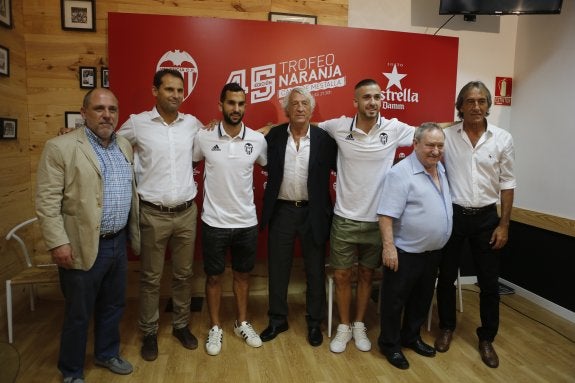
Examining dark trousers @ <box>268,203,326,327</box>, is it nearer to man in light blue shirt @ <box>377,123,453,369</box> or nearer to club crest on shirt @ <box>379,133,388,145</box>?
man in light blue shirt @ <box>377,123,453,369</box>

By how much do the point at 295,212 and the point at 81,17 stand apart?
240 cm

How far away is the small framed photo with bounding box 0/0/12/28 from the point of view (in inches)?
113

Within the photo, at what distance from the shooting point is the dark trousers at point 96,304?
218 centimetres

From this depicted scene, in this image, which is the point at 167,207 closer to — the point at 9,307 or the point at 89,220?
the point at 89,220

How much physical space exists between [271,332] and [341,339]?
0.52 m

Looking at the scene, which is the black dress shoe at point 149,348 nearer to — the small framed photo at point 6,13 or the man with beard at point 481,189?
the man with beard at point 481,189

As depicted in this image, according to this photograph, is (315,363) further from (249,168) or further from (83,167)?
(83,167)

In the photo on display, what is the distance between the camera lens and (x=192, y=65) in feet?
10.5

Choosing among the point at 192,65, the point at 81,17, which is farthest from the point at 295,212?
the point at 81,17

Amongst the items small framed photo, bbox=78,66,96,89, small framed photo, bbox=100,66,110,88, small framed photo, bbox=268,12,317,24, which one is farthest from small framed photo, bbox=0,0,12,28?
small framed photo, bbox=268,12,317,24

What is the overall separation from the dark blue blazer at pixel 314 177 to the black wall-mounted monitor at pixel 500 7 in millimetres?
1866

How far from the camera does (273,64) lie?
131 inches

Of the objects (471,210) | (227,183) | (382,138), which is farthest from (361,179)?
(227,183)

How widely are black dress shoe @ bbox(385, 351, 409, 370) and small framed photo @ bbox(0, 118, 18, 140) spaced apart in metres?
3.21
